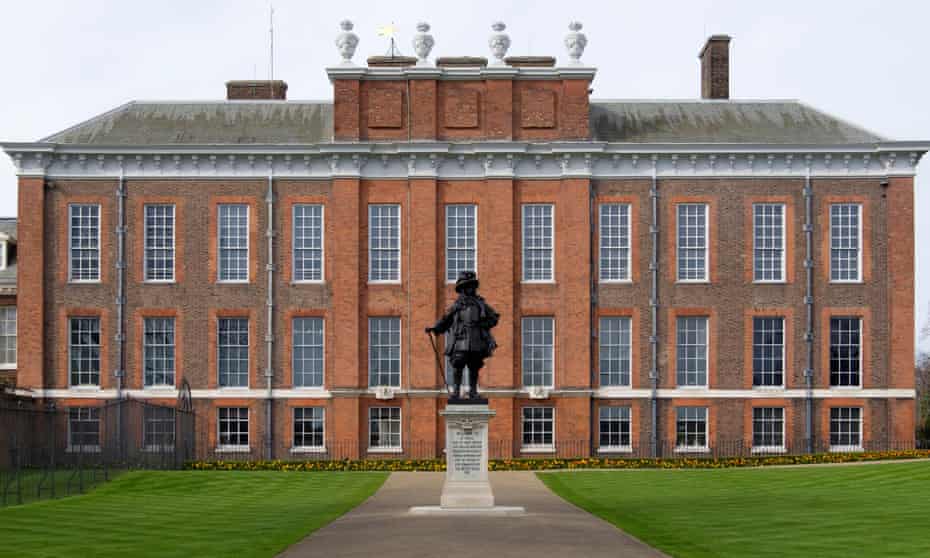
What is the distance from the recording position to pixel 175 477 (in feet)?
134

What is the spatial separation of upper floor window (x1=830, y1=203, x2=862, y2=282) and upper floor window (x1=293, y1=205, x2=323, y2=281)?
18694 millimetres

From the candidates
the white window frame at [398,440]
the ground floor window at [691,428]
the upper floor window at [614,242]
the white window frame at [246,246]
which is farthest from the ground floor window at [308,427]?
the ground floor window at [691,428]

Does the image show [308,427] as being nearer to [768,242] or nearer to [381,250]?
[381,250]

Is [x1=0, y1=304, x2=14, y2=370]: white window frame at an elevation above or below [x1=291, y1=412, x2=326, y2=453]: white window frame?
above

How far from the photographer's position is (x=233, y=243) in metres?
54.1

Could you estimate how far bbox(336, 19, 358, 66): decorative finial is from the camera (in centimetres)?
5350

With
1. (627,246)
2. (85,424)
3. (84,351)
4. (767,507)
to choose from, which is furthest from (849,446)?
(84,351)

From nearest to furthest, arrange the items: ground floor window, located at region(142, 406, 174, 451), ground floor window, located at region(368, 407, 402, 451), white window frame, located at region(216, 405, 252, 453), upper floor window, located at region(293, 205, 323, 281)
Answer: ground floor window, located at region(142, 406, 174, 451) < white window frame, located at region(216, 405, 252, 453) < ground floor window, located at region(368, 407, 402, 451) < upper floor window, located at region(293, 205, 323, 281)

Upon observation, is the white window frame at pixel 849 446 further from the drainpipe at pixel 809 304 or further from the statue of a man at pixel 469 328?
the statue of a man at pixel 469 328

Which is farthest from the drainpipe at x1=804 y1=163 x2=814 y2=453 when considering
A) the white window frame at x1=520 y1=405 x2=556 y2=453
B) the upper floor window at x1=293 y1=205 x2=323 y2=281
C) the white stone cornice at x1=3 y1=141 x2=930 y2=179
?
the upper floor window at x1=293 y1=205 x2=323 y2=281

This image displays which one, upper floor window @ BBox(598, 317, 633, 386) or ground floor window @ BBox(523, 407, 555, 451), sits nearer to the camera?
ground floor window @ BBox(523, 407, 555, 451)

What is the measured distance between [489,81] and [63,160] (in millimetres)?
15746

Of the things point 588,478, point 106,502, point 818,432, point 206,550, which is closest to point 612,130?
point 818,432

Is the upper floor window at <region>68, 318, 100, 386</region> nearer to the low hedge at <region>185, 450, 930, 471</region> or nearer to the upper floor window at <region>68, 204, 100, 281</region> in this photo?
Result: the upper floor window at <region>68, 204, 100, 281</region>
